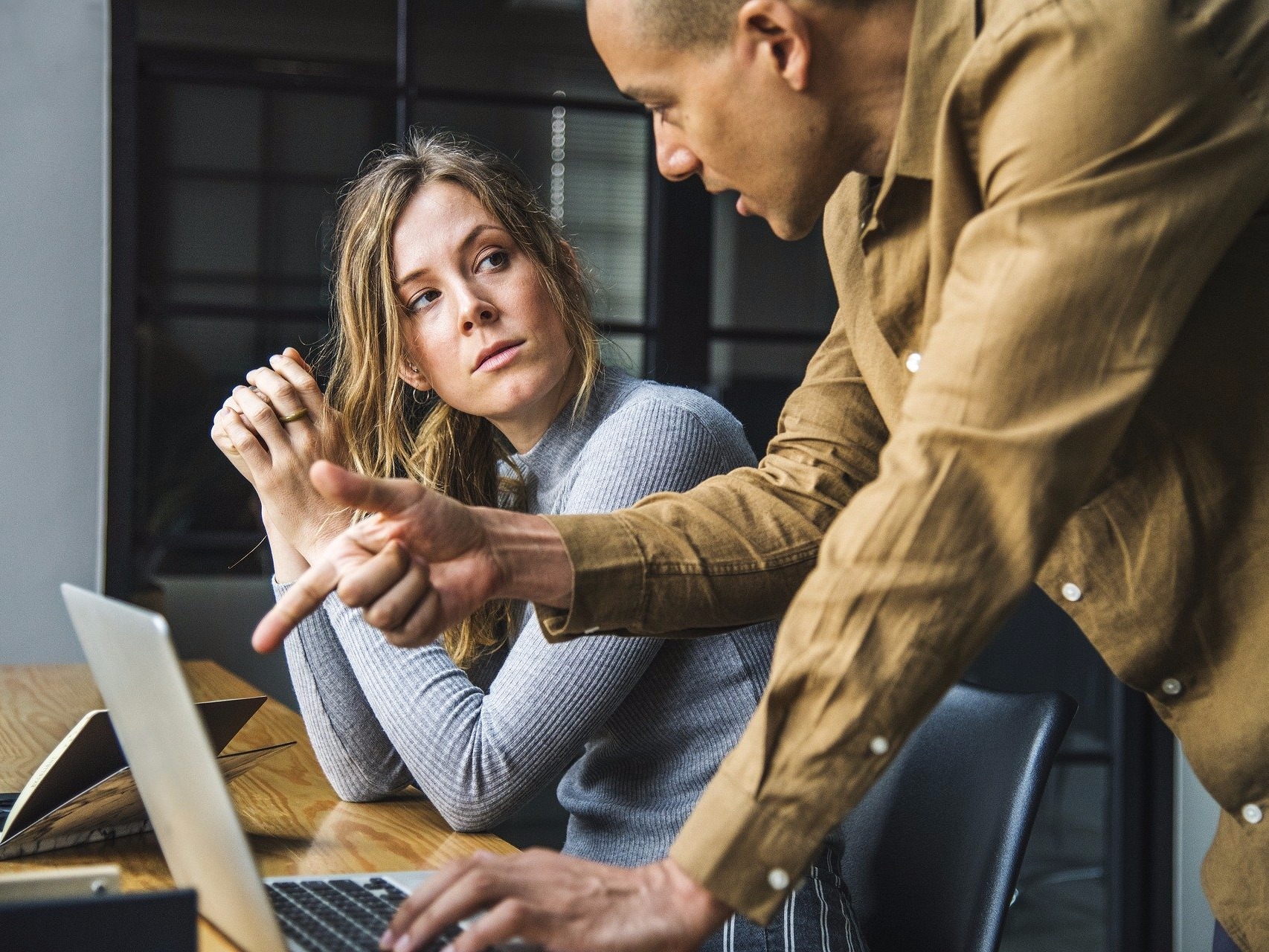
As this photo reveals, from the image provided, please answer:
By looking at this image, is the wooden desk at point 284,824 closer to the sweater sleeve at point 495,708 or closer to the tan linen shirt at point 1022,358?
the sweater sleeve at point 495,708

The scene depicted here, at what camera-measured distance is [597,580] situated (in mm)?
949

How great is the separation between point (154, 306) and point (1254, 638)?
2540mm

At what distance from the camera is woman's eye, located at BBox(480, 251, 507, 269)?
5.13ft

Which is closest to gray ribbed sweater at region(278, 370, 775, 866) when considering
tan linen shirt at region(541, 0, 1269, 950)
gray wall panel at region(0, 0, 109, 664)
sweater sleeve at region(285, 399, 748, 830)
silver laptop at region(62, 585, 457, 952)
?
sweater sleeve at region(285, 399, 748, 830)

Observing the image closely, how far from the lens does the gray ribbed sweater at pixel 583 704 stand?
3.95 ft

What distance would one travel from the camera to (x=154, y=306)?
290cm

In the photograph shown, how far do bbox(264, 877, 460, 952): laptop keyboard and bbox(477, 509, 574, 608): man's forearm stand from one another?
23 centimetres

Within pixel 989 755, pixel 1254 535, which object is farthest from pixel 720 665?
pixel 1254 535

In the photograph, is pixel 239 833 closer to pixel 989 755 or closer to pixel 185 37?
pixel 989 755

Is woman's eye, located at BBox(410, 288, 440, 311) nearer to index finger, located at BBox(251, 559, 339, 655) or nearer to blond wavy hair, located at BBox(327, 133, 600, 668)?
blond wavy hair, located at BBox(327, 133, 600, 668)

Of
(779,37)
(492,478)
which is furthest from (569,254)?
(779,37)

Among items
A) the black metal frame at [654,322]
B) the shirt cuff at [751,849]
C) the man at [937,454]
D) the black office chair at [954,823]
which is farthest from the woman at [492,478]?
the black metal frame at [654,322]

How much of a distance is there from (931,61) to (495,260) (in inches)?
31.9

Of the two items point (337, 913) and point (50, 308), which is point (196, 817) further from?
point (50, 308)
